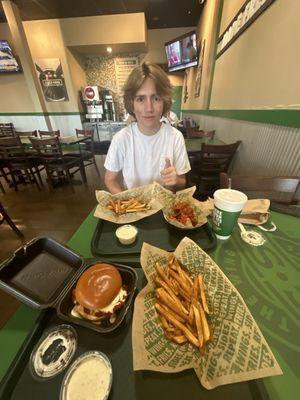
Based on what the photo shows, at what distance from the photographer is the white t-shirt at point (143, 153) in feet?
4.86

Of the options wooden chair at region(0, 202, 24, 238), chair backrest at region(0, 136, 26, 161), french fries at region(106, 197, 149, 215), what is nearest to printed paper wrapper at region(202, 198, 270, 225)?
french fries at region(106, 197, 149, 215)

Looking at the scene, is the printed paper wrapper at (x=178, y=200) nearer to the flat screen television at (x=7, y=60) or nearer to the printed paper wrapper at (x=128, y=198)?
the printed paper wrapper at (x=128, y=198)

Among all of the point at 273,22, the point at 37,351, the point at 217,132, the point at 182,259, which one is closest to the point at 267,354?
the point at 182,259

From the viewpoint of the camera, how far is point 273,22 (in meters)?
1.82

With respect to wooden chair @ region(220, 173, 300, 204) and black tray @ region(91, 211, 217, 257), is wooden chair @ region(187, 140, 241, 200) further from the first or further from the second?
black tray @ region(91, 211, 217, 257)

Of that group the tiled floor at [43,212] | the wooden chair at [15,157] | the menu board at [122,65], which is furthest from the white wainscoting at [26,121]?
the tiled floor at [43,212]

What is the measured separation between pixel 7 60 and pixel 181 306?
8426 mm

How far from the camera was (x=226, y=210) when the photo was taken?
0.79 meters

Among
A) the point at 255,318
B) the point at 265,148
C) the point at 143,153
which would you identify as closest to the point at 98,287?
the point at 255,318

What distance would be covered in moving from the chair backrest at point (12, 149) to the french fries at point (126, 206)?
331cm

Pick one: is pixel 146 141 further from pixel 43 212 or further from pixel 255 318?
pixel 43 212

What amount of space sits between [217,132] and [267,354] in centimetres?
404

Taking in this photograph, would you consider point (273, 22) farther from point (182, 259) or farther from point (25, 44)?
point (25, 44)

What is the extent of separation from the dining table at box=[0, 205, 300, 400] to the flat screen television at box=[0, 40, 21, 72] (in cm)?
780
